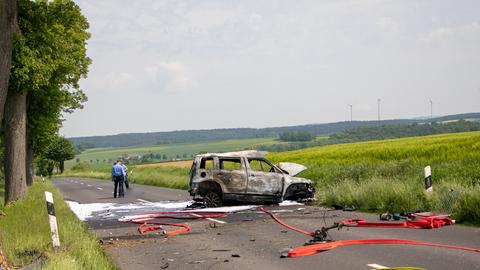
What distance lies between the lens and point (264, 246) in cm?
1022

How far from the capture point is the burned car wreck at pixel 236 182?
1759 cm

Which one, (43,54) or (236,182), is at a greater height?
(43,54)

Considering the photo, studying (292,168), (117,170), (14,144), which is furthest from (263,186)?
(117,170)

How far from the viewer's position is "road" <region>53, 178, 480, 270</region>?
27.1 feet

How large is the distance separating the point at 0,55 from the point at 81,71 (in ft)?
59.9

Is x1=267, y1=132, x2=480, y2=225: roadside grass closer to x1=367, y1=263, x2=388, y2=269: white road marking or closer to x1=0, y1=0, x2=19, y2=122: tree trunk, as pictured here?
x1=367, y1=263, x2=388, y2=269: white road marking

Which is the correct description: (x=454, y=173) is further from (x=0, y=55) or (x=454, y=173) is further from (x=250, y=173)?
(x=0, y=55)

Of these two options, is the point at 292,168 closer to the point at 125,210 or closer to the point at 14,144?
the point at 125,210

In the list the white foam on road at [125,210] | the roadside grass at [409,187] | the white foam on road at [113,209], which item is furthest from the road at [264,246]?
the white foam on road at [113,209]

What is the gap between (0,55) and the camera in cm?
1290

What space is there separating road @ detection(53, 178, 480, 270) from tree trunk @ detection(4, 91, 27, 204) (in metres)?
6.29

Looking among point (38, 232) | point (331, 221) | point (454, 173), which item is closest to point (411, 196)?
point (331, 221)

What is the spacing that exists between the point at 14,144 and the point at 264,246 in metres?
12.7

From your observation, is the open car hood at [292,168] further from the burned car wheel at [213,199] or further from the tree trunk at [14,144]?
the tree trunk at [14,144]
